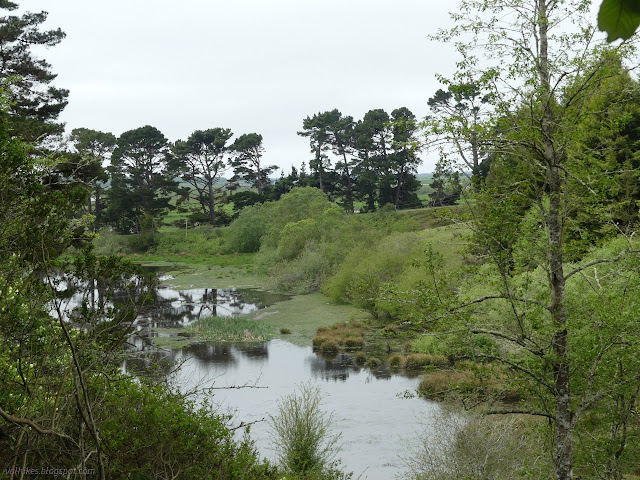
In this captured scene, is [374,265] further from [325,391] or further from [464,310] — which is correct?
[464,310]

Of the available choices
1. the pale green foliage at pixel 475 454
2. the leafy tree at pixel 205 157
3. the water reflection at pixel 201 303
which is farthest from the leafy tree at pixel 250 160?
the pale green foliage at pixel 475 454

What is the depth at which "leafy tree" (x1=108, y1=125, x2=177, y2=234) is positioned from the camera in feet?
222

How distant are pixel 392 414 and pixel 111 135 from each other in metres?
61.5

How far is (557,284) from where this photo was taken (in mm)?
9062

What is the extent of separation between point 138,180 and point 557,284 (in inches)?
2591

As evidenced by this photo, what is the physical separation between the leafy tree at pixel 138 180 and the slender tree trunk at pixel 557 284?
61008 mm

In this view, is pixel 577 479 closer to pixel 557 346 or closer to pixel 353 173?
pixel 557 346

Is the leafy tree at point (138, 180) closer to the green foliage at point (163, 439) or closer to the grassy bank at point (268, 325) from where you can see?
the grassy bank at point (268, 325)

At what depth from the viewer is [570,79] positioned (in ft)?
30.0

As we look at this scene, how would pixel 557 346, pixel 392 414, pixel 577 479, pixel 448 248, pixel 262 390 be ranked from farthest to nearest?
pixel 448 248
pixel 262 390
pixel 392 414
pixel 577 479
pixel 557 346

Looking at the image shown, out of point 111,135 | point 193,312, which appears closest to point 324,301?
point 193,312

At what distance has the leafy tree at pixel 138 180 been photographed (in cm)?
6762

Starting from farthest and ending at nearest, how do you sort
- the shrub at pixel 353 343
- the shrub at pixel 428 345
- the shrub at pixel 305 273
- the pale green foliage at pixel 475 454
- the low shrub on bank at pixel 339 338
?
the shrub at pixel 305 273, the shrub at pixel 353 343, the low shrub on bank at pixel 339 338, the shrub at pixel 428 345, the pale green foliage at pixel 475 454

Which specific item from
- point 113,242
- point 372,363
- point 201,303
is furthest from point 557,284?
point 113,242
